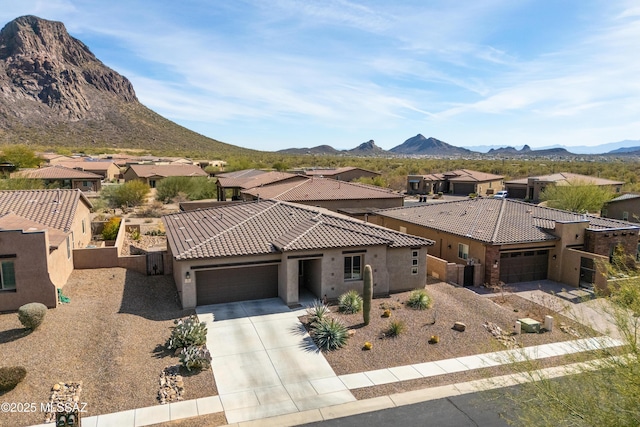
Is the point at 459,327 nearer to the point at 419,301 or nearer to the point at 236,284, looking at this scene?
the point at 419,301

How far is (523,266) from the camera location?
28.0m

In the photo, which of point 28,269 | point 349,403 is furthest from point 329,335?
point 28,269

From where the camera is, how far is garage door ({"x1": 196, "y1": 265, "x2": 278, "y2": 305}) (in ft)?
71.8

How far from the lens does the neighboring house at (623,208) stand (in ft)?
138

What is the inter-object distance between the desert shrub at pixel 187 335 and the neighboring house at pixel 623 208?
4046 centimetres

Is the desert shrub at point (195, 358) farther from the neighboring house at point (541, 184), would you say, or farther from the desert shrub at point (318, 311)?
the neighboring house at point (541, 184)

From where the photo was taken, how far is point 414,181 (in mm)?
81750

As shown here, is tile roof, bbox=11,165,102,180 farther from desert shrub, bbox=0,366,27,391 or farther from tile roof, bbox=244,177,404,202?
desert shrub, bbox=0,366,27,391

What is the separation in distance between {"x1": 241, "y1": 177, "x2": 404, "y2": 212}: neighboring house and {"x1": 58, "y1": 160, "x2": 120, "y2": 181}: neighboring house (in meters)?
39.7

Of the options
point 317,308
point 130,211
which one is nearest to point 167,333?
point 317,308

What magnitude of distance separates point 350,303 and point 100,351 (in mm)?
10077

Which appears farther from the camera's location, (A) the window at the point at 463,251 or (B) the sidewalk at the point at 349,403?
(A) the window at the point at 463,251

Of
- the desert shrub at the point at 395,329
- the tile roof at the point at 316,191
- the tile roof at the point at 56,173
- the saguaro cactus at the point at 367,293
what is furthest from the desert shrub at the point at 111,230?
the tile roof at the point at 56,173

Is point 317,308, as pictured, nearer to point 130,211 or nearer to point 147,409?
point 147,409
